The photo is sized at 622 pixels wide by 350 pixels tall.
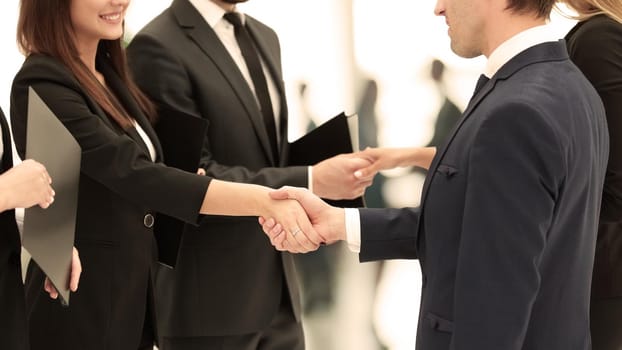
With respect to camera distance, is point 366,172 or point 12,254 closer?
point 12,254

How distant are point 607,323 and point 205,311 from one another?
1.11 metres

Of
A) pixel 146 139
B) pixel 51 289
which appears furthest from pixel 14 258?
pixel 146 139

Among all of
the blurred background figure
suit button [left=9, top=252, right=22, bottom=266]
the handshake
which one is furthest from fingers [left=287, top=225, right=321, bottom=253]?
the blurred background figure

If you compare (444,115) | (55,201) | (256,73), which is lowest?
(444,115)

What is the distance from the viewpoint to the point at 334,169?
2.54 meters

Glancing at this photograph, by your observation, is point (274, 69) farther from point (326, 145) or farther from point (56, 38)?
point (56, 38)

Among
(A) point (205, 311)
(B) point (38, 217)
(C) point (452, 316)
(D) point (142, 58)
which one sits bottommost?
(A) point (205, 311)

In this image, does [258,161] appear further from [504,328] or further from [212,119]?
[504,328]

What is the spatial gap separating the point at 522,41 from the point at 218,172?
111 centimetres

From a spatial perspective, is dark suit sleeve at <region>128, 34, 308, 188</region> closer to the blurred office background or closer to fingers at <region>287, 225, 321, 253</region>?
fingers at <region>287, 225, 321, 253</region>

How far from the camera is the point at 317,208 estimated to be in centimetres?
227

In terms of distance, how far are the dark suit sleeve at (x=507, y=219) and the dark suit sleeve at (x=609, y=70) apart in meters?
0.79

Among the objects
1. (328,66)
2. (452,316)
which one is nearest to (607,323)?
(452,316)

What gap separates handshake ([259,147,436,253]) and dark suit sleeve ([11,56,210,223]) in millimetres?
202
